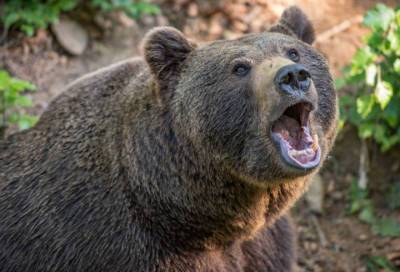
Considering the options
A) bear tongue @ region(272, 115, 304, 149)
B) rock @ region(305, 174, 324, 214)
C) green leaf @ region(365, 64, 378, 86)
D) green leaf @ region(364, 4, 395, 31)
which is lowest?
rock @ region(305, 174, 324, 214)

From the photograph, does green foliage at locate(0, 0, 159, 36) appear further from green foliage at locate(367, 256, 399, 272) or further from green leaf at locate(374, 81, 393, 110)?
green foliage at locate(367, 256, 399, 272)

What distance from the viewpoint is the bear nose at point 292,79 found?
155 inches

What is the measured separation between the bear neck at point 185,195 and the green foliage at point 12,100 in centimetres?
196

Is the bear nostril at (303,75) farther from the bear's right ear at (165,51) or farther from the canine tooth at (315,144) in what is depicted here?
the bear's right ear at (165,51)

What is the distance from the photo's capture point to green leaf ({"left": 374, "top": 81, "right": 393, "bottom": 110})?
612 cm

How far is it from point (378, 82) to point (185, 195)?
7.92 ft

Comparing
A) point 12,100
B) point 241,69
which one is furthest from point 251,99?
point 12,100

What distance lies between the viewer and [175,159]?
14.8ft

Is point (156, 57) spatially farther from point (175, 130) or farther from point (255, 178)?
point (255, 178)

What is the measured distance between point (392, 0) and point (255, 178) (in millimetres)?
4674

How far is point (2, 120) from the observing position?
6.71 m

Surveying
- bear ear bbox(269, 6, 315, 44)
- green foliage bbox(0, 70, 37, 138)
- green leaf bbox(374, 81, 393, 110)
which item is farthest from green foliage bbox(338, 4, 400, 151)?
green foliage bbox(0, 70, 37, 138)

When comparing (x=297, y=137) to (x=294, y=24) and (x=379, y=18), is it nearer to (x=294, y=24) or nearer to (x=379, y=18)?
(x=294, y=24)

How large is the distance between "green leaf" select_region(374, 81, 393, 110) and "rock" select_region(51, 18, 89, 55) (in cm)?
328
